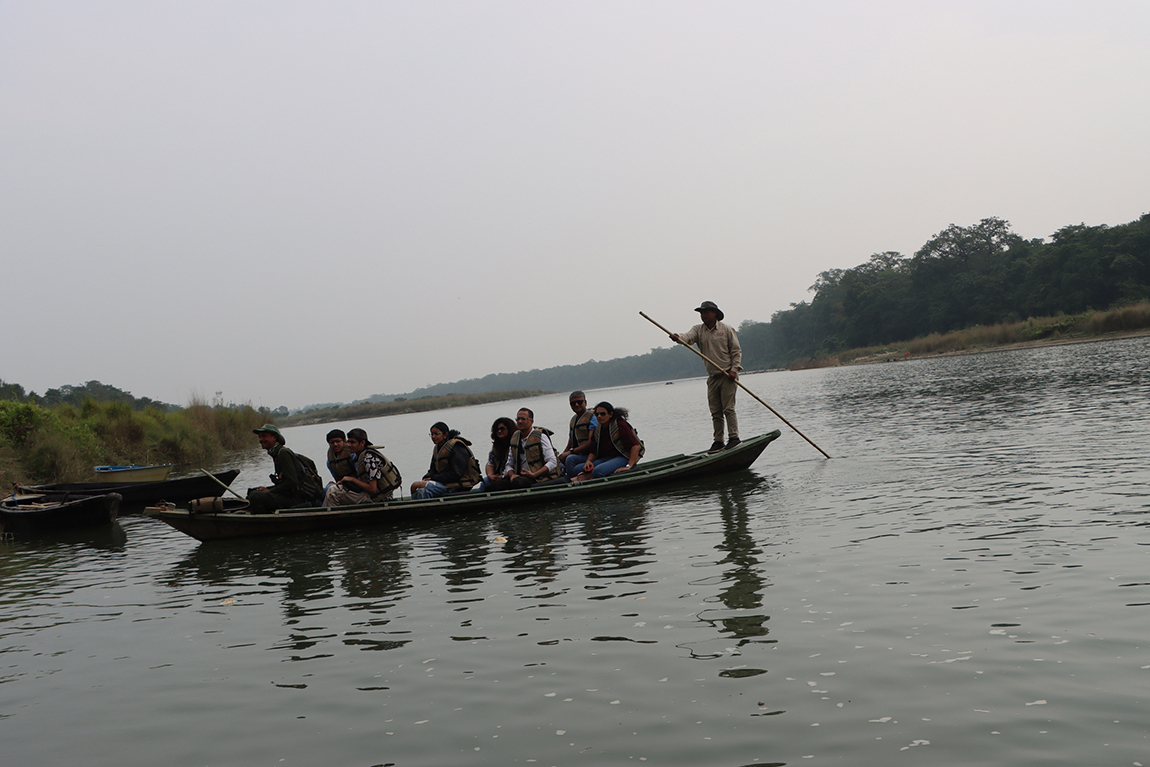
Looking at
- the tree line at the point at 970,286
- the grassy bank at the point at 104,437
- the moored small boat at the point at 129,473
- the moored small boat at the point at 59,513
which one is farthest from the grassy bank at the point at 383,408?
the moored small boat at the point at 59,513

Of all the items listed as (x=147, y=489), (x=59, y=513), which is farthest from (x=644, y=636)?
(x=147, y=489)

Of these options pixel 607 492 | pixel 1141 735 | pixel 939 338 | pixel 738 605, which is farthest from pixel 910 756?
pixel 939 338

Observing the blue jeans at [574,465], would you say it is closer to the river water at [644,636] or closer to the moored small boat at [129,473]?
the river water at [644,636]

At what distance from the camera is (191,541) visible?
12742 mm

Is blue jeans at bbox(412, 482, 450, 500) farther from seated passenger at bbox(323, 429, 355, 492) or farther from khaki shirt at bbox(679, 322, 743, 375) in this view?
khaki shirt at bbox(679, 322, 743, 375)

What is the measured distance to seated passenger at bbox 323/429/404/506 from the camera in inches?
473

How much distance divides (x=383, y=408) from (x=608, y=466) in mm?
88347

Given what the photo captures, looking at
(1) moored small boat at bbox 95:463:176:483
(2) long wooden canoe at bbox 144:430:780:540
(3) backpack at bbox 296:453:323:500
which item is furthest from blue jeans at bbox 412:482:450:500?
(1) moored small boat at bbox 95:463:176:483

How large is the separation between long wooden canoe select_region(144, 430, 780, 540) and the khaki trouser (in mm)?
1350

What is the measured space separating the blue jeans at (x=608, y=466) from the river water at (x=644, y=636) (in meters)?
1.42

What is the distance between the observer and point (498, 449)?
13.1 metres

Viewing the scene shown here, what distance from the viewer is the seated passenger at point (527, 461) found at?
12.6 meters

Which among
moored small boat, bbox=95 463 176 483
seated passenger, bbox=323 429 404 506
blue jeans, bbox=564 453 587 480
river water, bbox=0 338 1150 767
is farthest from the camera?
moored small boat, bbox=95 463 176 483

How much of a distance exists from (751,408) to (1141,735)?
30838 millimetres
